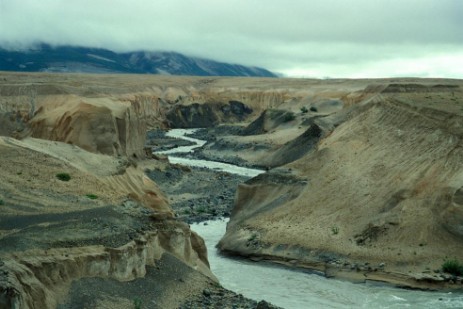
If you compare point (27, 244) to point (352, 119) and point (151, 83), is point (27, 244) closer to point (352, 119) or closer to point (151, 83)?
point (352, 119)

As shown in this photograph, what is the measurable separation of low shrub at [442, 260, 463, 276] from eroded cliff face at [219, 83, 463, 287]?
540 mm

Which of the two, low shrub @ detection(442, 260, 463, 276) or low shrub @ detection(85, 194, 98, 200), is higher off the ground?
low shrub @ detection(85, 194, 98, 200)

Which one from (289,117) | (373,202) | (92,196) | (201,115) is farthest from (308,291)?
(201,115)

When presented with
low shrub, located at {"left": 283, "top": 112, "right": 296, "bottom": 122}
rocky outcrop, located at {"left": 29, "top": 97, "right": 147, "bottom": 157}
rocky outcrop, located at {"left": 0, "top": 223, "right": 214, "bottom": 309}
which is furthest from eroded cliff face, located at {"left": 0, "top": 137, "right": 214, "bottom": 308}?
low shrub, located at {"left": 283, "top": 112, "right": 296, "bottom": 122}

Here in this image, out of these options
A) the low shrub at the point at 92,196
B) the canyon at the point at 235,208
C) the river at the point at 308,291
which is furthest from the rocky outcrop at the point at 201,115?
the low shrub at the point at 92,196

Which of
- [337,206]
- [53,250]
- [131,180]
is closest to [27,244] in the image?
[53,250]

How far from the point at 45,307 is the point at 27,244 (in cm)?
210

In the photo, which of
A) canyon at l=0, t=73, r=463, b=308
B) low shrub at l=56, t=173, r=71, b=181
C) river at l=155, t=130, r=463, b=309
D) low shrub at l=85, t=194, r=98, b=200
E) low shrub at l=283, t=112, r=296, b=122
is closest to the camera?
canyon at l=0, t=73, r=463, b=308

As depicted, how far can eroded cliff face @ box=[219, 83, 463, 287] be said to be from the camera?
3019cm

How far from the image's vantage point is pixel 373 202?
3400 centimetres

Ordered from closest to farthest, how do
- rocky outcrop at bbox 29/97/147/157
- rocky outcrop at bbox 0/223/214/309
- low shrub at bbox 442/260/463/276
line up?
rocky outcrop at bbox 0/223/214/309 → low shrub at bbox 442/260/463/276 → rocky outcrop at bbox 29/97/147/157

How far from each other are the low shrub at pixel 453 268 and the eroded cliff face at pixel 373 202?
1.77 ft

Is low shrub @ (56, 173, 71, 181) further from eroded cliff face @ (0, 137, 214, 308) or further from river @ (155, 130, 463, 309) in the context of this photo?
river @ (155, 130, 463, 309)

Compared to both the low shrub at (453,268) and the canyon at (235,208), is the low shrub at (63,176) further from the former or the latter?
the low shrub at (453,268)
